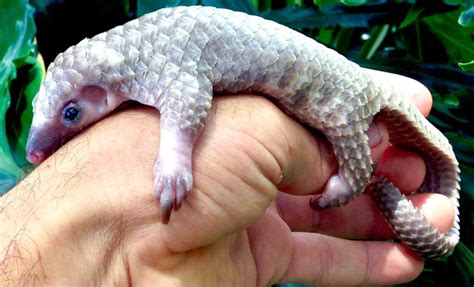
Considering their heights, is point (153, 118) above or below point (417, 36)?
above

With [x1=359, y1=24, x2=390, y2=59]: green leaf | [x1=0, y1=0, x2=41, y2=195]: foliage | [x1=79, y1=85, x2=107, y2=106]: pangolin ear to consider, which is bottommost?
[x1=0, y1=0, x2=41, y2=195]: foliage

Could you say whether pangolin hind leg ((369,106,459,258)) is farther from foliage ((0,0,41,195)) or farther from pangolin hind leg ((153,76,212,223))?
foliage ((0,0,41,195))

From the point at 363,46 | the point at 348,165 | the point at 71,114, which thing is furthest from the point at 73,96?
the point at 363,46

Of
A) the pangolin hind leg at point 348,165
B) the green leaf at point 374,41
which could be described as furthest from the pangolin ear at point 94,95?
the green leaf at point 374,41

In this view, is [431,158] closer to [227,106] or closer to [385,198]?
[385,198]

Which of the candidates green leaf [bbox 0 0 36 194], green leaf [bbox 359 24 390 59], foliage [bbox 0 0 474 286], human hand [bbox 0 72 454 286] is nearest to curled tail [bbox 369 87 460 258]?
human hand [bbox 0 72 454 286]

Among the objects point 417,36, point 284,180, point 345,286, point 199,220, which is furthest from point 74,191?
point 417,36

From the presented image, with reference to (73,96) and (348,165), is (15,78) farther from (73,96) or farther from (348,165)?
(348,165)
